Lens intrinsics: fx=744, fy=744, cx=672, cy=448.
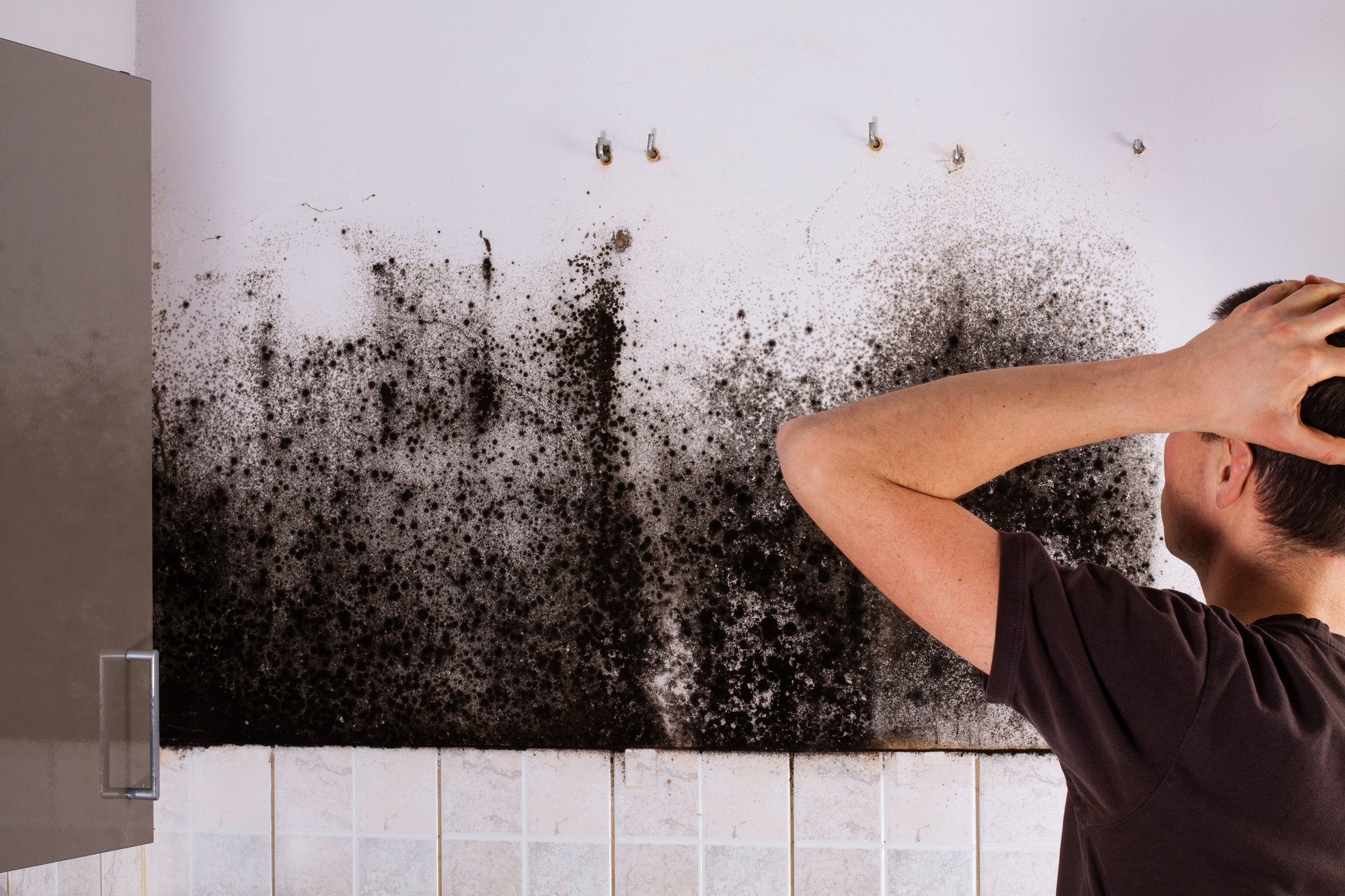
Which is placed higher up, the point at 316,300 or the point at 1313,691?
the point at 316,300

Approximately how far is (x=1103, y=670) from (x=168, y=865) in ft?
4.79

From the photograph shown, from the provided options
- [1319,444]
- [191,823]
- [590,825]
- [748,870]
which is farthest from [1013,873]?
[191,823]

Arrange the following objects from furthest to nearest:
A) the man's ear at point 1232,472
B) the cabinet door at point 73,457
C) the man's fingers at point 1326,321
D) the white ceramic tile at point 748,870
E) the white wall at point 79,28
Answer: the white ceramic tile at point 748,870
the white wall at point 79,28
the cabinet door at point 73,457
the man's ear at point 1232,472
the man's fingers at point 1326,321

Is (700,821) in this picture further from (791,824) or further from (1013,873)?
(1013,873)

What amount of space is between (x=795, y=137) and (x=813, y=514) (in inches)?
30.3

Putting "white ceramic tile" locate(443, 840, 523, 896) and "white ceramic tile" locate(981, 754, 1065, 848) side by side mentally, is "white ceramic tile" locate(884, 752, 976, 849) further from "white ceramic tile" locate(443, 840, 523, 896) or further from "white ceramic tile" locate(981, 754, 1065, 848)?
"white ceramic tile" locate(443, 840, 523, 896)

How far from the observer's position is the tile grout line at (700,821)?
3.85ft

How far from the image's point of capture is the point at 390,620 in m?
1.20

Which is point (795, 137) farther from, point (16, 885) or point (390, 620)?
point (16, 885)

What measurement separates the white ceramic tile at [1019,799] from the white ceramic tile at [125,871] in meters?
1.39

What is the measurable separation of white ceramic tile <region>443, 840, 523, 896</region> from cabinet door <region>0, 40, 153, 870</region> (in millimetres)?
436

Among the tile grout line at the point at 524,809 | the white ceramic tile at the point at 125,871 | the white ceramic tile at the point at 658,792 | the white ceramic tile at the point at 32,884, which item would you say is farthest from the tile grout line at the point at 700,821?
the white ceramic tile at the point at 32,884

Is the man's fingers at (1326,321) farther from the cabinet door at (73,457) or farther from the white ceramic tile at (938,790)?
the cabinet door at (73,457)

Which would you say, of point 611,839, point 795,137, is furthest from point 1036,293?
point 611,839
